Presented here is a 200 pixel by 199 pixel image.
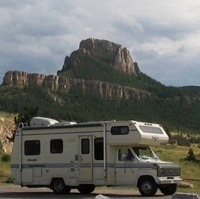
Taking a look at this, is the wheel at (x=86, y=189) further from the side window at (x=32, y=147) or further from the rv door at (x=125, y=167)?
the side window at (x=32, y=147)

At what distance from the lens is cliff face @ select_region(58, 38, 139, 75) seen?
150000 millimetres

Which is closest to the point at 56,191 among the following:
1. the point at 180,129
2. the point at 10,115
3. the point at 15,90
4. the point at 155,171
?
the point at 155,171

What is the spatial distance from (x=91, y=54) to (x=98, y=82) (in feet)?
97.7

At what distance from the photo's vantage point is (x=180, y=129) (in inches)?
4897

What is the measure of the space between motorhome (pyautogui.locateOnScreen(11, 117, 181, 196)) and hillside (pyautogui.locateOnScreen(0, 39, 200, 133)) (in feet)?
238

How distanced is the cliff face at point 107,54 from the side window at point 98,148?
122 metres

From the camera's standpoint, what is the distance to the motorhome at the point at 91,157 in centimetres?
2070

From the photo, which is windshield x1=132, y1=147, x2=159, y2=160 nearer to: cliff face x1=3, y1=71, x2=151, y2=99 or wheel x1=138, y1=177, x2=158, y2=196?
wheel x1=138, y1=177, x2=158, y2=196

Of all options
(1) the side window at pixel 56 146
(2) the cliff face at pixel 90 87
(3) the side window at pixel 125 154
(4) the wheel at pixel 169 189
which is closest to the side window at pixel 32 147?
(1) the side window at pixel 56 146

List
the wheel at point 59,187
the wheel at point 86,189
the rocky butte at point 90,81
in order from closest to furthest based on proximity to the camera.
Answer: the wheel at point 59,187, the wheel at point 86,189, the rocky butte at point 90,81

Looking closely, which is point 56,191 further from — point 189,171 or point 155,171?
point 189,171

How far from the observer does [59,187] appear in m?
22.5

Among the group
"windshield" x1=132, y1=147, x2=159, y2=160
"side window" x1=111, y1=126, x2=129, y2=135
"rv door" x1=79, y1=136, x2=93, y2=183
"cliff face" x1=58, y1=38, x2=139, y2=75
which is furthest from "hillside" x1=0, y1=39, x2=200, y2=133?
"side window" x1=111, y1=126, x2=129, y2=135

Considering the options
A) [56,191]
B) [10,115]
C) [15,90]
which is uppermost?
[15,90]
